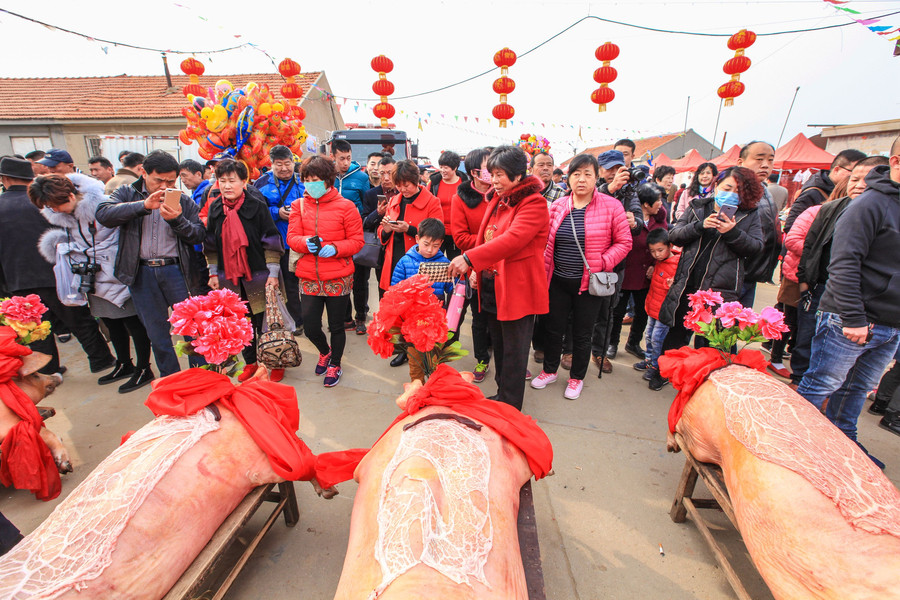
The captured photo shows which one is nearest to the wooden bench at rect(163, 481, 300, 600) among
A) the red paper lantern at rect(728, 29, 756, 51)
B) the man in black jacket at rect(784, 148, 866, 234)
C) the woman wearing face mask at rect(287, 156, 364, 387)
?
the woman wearing face mask at rect(287, 156, 364, 387)

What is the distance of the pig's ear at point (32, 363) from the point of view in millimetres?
2182

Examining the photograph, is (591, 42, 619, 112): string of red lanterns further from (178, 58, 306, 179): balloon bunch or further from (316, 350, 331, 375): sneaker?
(316, 350, 331, 375): sneaker

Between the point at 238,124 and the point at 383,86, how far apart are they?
6.06 metres

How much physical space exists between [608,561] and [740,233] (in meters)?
2.23

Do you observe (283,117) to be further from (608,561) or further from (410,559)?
(608,561)

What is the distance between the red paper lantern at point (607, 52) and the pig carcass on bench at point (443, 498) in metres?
7.65

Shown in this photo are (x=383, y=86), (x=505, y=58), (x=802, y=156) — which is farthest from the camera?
(x=802, y=156)

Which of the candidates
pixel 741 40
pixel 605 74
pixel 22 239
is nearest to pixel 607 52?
pixel 605 74

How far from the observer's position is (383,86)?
864 cm

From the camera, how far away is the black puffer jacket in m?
2.57

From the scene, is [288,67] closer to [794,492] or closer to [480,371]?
[480,371]

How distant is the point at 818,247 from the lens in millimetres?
2709

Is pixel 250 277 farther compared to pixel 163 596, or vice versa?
pixel 250 277

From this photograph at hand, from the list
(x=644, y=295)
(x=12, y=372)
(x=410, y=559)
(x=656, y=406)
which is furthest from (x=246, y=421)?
(x=644, y=295)
